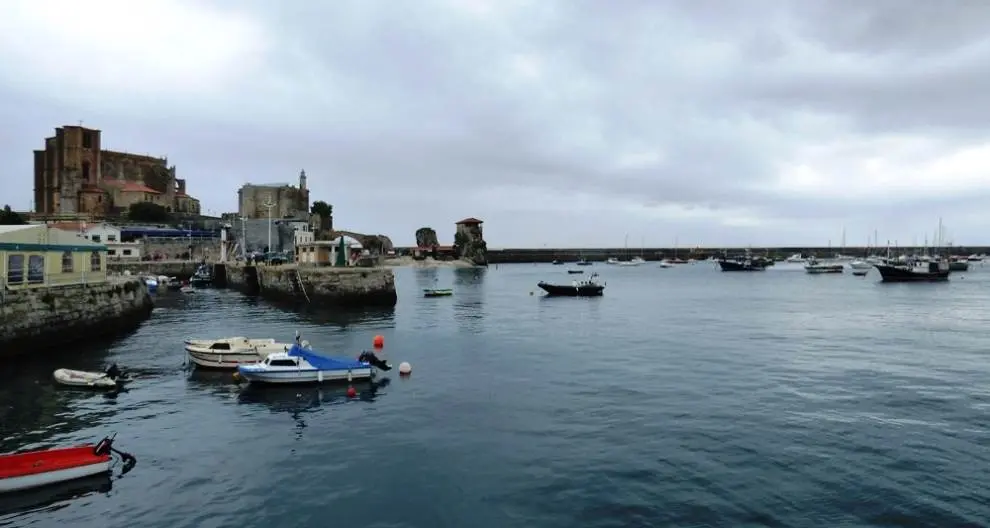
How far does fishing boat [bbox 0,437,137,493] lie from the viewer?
50.8ft

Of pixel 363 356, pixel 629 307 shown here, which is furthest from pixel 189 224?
pixel 363 356

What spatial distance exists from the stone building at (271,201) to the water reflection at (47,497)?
4761 inches

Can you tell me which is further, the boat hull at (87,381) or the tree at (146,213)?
the tree at (146,213)

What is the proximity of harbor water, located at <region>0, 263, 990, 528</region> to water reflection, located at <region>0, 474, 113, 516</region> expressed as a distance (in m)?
0.10

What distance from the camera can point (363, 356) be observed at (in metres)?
29.4

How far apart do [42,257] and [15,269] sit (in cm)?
276

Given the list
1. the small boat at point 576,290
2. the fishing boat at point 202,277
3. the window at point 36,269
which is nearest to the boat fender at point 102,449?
the window at point 36,269

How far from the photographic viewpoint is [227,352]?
30.8 metres

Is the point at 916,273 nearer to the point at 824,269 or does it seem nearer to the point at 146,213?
the point at 824,269

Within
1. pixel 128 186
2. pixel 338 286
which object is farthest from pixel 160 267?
pixel 338 286

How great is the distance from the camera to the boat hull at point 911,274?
108 metres

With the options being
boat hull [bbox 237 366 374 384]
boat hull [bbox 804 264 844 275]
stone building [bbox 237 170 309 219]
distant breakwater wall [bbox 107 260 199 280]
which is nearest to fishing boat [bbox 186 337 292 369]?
boat hull [bbox 237 366 374 384]

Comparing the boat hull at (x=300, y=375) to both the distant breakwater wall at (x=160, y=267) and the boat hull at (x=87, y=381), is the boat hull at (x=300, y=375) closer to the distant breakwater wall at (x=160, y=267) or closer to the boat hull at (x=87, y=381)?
the boat hull at (x=87, y=381)

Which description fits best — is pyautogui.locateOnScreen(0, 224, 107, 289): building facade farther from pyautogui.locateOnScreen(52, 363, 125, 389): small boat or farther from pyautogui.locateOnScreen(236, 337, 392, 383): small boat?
pyautogui.locateOnScreen(236, 337, 392, 383): small boat
